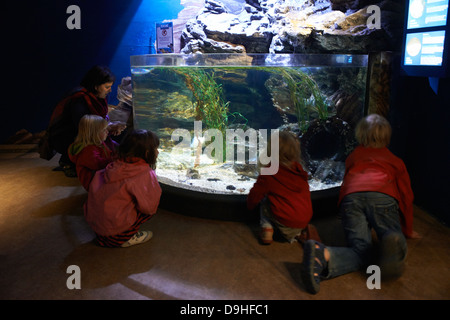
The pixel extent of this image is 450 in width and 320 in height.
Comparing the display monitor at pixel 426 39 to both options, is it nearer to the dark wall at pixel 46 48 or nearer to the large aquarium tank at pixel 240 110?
the large aquarium tank at pixel 240 110

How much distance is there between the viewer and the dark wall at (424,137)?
322cm

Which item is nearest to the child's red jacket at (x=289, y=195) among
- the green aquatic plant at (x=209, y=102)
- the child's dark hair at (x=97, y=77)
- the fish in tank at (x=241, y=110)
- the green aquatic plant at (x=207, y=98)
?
the fish in tank at (x=241, y=110)

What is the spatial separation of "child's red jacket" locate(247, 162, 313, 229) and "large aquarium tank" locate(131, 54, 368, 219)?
0.68 meters

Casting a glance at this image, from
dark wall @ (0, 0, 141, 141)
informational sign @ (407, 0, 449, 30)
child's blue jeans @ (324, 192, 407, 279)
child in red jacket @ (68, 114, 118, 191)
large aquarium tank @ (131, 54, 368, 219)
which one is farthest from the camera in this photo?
dark wall @ (0, 0, 141, 141)

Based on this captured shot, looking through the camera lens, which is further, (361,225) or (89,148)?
(89,148)

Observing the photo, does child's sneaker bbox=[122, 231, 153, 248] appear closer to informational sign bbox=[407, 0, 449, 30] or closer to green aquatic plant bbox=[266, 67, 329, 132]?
green aquatic plant bbox=[266, 67, 329, 132]

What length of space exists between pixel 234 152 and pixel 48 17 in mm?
4166

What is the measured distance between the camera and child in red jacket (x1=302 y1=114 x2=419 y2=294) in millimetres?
2342

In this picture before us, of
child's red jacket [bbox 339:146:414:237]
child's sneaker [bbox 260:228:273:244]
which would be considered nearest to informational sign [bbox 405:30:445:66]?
child's red jacket [bbox 339:146:414:237]

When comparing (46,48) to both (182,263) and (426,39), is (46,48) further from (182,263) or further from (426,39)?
(426,39)

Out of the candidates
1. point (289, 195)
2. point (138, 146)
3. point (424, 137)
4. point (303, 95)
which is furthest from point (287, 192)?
point (424, 137)

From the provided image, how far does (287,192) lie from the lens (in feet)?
9.15

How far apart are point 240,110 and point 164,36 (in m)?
2.74
